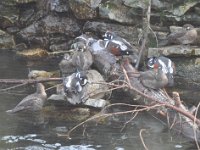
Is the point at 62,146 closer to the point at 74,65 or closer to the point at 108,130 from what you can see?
the point at 108,130

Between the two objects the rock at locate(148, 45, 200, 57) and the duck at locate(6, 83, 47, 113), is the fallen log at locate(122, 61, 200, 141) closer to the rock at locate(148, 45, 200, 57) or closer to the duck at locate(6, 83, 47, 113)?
the duck at locate(6, 83, 47, 113)

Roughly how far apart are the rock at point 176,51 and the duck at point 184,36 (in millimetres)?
131

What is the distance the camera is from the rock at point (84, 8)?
1392 cm

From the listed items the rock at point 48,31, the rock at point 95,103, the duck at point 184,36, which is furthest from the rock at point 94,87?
the rock at point 48,31

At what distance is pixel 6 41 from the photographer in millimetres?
15312

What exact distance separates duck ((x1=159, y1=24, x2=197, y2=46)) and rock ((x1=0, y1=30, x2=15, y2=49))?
17.3ft

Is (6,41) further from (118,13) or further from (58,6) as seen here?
(118,13)

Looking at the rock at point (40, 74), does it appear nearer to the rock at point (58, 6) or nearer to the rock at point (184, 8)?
the rock at point (58, 6)

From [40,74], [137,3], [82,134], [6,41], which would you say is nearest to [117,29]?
[137,3]

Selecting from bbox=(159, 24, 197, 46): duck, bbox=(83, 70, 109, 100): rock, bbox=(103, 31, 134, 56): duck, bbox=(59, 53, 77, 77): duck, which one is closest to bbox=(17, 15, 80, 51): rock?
bbox=(103, 31, 134, 56): duck

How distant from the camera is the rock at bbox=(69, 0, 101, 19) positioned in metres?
13.9

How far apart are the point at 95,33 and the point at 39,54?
1723 mm

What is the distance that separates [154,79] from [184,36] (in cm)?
290

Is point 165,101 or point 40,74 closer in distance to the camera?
point 165,101
